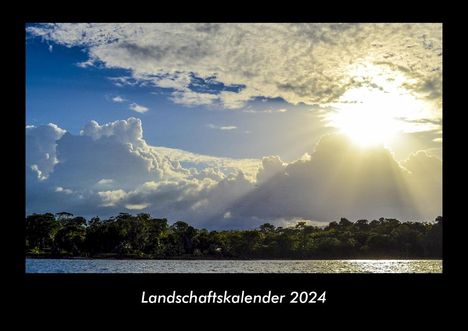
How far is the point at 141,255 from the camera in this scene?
49219 millimetres

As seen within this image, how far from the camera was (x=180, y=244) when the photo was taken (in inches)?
1939
